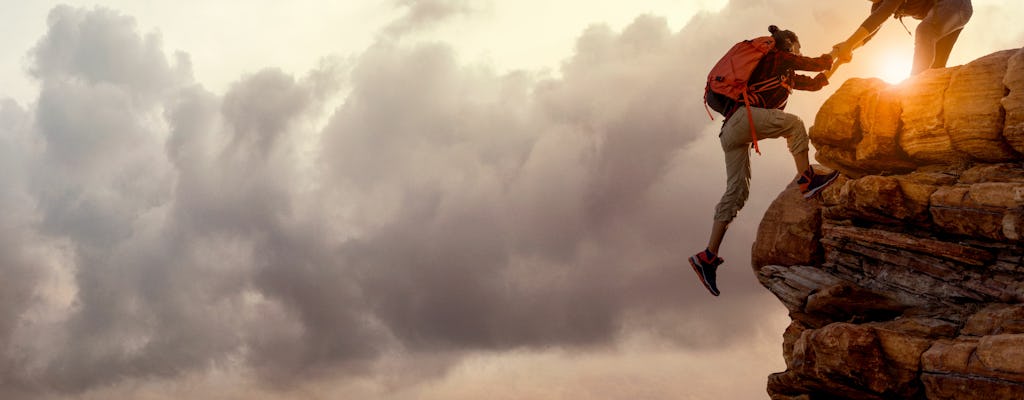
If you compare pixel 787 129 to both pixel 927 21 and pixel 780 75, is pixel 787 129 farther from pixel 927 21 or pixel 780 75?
pixel 927 21

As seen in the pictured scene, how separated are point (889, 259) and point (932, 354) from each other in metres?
4.33

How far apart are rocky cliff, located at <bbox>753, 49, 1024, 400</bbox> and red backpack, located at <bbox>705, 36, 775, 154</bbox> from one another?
13.7 feet

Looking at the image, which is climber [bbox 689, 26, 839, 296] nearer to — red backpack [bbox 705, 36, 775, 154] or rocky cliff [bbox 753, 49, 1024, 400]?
red backpack [bbox 705, 36, 775, 154]

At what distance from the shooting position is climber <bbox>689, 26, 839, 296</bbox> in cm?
2386

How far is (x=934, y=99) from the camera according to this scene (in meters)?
24.1

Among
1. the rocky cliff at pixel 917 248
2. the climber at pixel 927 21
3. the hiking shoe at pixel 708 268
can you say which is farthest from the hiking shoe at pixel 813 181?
the climber at pixel 927 21

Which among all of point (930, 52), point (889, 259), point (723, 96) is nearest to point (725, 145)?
point (723, 96)

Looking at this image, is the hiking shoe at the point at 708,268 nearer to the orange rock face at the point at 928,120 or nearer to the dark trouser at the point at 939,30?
the orange rock face at the point at 928,120

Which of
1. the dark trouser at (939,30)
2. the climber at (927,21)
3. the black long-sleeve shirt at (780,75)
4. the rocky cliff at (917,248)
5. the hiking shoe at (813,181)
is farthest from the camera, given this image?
Answer: the dark trouser at (939,30)

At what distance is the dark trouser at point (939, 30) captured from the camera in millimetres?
26312

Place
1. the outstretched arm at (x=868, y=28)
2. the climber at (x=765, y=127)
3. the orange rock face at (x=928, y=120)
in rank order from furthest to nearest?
the outstretched arm at (x=868, y=28) → the climber at (x=765, y=127) → the orange rock face at (x=928, y=120)

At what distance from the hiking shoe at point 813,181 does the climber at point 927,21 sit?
412cm

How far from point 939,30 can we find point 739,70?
754 cm

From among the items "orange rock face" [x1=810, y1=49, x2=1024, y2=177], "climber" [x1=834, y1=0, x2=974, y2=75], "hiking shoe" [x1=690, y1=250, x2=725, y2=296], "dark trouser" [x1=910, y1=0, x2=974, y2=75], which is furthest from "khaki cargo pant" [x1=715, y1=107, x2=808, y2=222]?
"dark trouser" [x1=910, y1=0, x2=974, y2=75]
